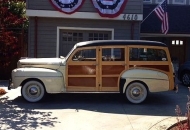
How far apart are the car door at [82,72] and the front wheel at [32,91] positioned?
0.83 metres

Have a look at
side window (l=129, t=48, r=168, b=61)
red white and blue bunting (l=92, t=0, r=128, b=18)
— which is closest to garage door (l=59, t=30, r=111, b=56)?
red white and blue bunting (l=92, t=0, r=128, b=18)

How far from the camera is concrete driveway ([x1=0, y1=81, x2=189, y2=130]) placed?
704 centimetres

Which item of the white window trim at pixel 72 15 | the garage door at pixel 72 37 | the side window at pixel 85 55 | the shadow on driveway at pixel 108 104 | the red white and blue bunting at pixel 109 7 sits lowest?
the shadow on driveway at pixel 108 104

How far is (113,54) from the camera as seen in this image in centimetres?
957

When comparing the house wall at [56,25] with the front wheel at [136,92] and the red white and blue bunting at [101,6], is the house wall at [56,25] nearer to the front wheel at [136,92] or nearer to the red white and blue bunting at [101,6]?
the red white and blue bunting at [101,6]

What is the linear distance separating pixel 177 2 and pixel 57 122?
17409 millimetres

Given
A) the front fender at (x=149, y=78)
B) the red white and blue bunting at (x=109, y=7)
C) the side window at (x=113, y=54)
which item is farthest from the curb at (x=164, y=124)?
the red white and blue bunting at (x=109, y=7)

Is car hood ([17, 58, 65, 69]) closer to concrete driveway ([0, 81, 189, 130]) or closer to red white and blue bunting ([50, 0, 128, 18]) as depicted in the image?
concrete driveway ([0, 81, 189, 130])

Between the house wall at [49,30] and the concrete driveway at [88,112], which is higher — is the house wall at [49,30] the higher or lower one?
the higher one

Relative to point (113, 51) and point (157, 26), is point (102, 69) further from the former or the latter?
point (157, 26)

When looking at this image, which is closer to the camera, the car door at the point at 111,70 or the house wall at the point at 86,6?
the car door at the point at 111,70

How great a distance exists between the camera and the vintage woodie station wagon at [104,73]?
939cm

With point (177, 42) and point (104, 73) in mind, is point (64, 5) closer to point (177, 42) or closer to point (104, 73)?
point (104, 73)

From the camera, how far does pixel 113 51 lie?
945cm
